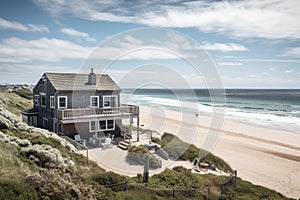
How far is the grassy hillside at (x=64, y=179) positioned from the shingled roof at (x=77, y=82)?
5546 millimetres

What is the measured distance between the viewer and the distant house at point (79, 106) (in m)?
17.3

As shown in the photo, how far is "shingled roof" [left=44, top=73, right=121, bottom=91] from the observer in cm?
1802

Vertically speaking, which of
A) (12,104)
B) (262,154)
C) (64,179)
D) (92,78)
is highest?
(92,78)

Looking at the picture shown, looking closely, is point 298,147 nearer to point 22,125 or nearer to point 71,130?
point 71,130

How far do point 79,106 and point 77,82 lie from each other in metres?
2.03

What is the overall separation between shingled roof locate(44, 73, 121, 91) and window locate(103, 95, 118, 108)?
0.68 m

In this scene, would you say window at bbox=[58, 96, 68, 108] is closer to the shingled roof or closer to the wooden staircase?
the shingled roof

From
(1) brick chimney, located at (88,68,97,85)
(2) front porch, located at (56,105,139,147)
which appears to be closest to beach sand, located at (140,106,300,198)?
(2) front porch, located at (56,105,139,147)

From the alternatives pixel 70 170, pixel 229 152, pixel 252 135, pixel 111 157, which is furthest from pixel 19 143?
pixel 252 135

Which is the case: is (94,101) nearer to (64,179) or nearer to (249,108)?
(64,179)

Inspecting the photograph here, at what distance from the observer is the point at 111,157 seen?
1449 centimetres

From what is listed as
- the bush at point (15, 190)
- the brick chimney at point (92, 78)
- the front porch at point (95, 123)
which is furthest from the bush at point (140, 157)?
the bush at point (15, 190)

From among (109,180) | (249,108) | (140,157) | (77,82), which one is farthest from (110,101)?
(249,108)

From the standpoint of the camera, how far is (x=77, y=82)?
62.6 feet
